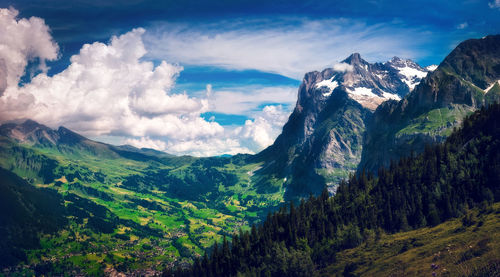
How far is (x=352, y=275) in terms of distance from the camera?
184625mm

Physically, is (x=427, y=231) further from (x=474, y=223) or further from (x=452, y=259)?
(x=452, y=259)

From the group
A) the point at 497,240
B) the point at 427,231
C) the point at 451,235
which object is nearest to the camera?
the point at 497,240

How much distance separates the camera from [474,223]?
17912 centimetres

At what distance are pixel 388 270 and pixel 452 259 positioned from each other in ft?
93.8

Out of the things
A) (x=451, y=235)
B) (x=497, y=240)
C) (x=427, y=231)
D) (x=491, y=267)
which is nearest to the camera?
(x=491, y=267)

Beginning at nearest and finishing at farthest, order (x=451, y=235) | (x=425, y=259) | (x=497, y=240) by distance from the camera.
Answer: (x=497, y=240), (x=425, y=259), (x=451, y=235)

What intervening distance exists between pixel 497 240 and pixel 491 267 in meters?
20.5

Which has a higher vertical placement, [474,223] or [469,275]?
[474,223]

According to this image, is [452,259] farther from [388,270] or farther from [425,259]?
[388,270]

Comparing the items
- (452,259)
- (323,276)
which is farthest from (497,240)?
(323,276)

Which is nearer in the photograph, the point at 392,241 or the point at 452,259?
the point at 452,259

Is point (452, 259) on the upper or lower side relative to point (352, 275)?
upper

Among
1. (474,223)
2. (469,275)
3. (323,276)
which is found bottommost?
(323,276)

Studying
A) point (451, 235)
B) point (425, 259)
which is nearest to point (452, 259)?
point (425, 259)
